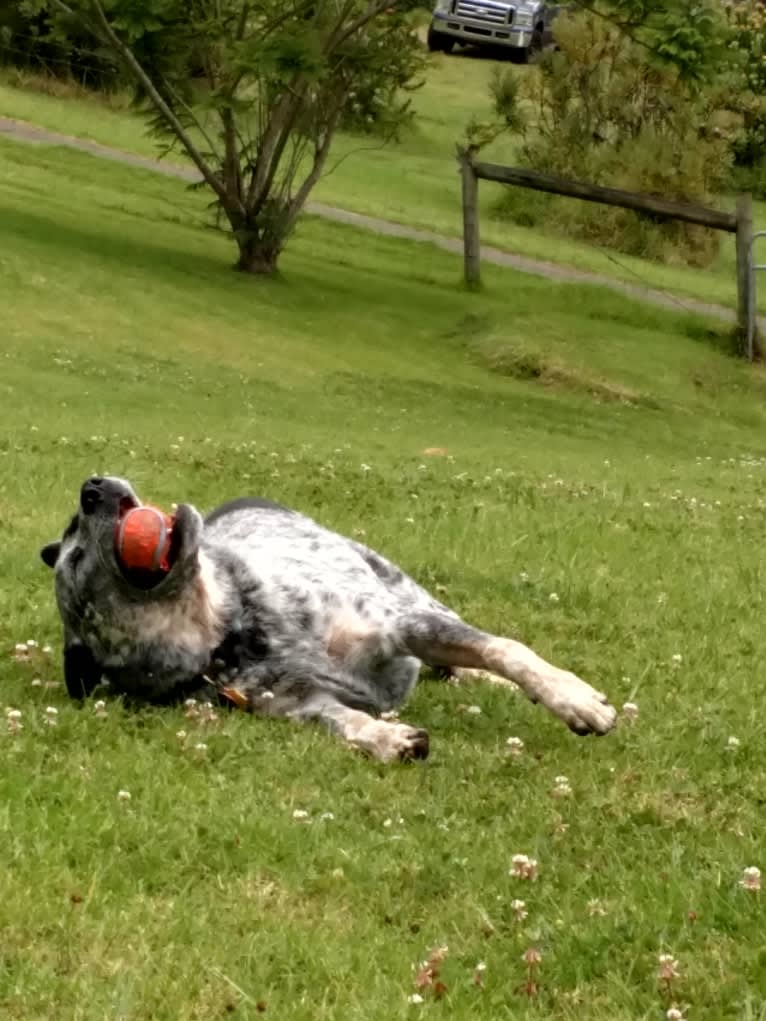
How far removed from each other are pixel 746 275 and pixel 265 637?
934 inches

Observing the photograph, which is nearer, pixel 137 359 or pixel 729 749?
pixel 729 749

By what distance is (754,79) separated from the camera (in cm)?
4969

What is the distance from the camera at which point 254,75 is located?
88.8 ft

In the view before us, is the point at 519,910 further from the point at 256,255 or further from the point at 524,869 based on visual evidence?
the point at 256,255

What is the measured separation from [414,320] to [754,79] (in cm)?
2441

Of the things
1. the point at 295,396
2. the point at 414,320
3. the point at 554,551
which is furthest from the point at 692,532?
the point at 414,320

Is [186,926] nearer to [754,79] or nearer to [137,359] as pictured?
[137,359]

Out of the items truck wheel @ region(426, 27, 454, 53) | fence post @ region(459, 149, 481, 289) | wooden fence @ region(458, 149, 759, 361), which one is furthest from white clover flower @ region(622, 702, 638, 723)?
truck wheel @ region(426, 27, 454, 53)

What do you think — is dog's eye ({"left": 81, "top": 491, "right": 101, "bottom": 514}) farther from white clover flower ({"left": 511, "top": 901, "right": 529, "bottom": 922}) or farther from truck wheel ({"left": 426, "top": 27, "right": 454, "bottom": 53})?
truck wheel ({"left": 426, "top": 27, "right": 454, "bottom": 53})

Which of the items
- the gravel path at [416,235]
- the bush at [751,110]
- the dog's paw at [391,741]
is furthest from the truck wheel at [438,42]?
the dog's paw at [391,741]

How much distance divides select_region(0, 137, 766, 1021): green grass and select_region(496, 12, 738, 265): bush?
72.3ft

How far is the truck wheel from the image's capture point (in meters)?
55.1

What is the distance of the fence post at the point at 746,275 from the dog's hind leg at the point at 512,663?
23.2m

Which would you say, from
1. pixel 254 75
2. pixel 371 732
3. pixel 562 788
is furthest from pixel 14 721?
pixel 254 75
